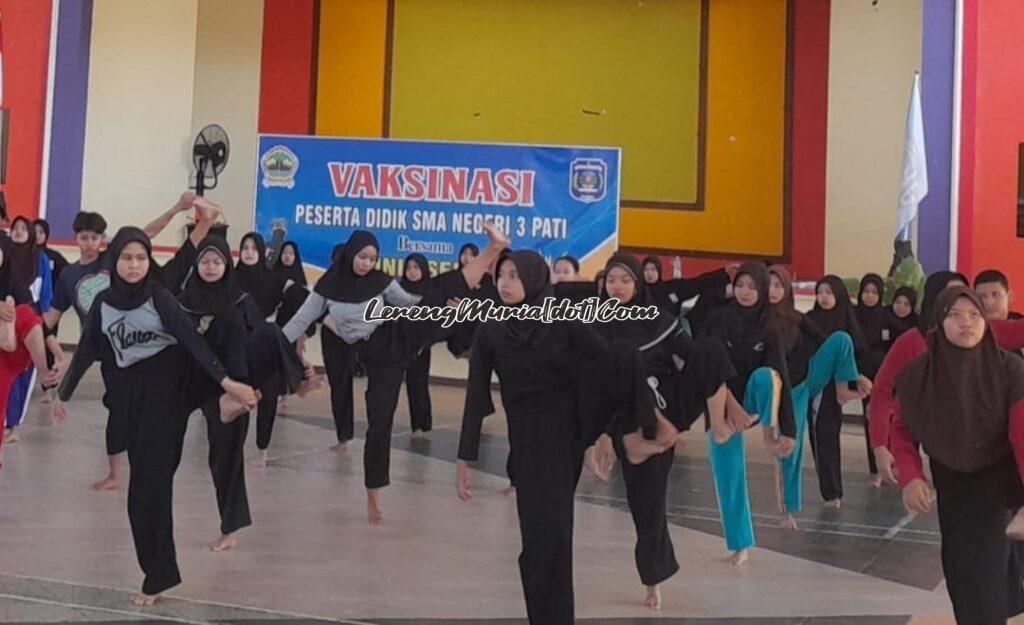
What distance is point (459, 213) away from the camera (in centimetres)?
1202

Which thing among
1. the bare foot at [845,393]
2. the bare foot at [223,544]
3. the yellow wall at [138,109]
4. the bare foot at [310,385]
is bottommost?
the bare foot at [223,544]

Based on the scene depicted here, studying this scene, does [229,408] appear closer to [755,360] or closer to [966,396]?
[755,360]

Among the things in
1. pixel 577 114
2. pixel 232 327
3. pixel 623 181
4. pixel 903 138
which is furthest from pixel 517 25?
pixel 232 327

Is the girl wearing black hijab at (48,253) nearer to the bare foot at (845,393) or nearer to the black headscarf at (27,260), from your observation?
the black headscarf at (27,260)

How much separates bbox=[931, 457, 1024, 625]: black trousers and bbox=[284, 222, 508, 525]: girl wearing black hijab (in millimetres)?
3384

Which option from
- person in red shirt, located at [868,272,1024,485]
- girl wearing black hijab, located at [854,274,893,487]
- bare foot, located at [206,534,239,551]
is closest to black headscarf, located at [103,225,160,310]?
bare foot, located at [206,534,239,551]

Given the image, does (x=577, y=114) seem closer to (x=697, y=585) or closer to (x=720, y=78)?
(x=720, y=78)

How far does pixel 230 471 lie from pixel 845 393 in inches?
142

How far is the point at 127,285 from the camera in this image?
183 inches

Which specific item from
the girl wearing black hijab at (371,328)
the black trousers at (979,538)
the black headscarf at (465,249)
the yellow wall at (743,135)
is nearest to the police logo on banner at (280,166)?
the black headscarf at (465,249)

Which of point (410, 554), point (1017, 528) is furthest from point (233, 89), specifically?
point (1017, 528)

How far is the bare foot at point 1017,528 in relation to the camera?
354 cm

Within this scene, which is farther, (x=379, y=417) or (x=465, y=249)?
(x=465, y=249)

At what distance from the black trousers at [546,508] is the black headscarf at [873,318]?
5.58m
